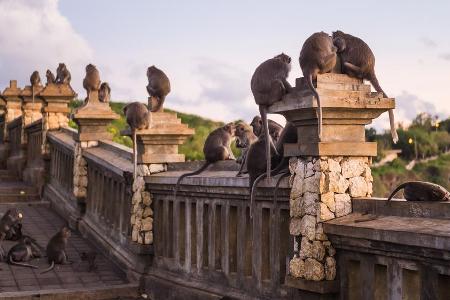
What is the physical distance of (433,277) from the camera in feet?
18.5

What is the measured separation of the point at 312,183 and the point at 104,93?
9465 millimetres

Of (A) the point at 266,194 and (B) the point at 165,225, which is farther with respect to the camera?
(B) the point at 165,225

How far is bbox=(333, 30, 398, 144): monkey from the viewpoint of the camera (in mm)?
7352

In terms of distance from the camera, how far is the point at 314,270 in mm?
7027

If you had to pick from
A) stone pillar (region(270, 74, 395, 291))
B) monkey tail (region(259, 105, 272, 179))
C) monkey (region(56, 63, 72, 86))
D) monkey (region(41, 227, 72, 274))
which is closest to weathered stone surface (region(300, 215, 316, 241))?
stone pillar (region(270, 74, 395, 291))

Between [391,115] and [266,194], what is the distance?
162 centimetres

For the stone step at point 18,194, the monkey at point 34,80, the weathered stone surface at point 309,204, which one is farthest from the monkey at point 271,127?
the monkey at point 34,80

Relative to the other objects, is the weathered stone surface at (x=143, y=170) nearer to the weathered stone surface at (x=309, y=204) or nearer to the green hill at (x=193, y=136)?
the weathered stone surface at (x=309, y=204)

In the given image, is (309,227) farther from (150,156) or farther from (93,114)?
(93,114)

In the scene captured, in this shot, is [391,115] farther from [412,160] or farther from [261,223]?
[412,160]

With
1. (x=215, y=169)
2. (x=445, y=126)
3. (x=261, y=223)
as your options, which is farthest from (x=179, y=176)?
(x=445, y=126)

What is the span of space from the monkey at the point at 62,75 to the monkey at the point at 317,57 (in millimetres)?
14188

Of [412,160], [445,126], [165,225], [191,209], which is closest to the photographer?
[191,209]

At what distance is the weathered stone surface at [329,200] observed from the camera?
7.10 m
